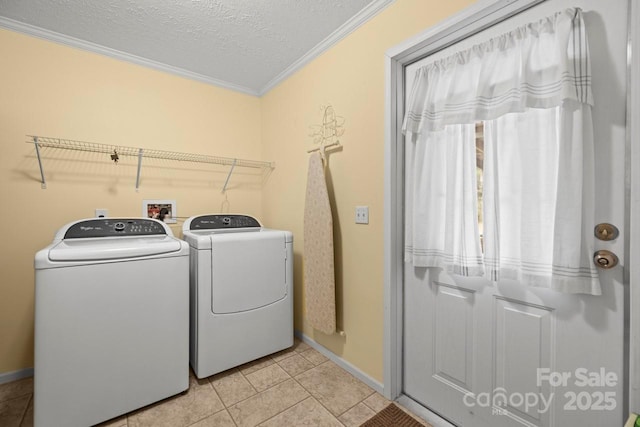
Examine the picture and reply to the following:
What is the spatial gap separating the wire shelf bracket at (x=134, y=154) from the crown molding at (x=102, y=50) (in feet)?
2.29

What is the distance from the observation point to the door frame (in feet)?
2.95

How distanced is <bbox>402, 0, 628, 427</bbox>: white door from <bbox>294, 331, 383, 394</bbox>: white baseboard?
0.91 ft

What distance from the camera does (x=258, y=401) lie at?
1670 mm

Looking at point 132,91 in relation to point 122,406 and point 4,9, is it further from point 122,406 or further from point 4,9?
point 122,406

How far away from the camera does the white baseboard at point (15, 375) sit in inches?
72.4

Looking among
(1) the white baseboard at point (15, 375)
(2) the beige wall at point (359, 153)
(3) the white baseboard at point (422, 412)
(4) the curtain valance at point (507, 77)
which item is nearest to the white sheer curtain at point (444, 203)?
(4) the curtain valance at point (507, 77)

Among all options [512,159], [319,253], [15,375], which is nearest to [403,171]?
[512,159]

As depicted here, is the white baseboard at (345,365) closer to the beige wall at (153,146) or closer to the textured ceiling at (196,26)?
the beige wall at (153,146)

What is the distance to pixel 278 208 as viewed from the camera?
269 cm

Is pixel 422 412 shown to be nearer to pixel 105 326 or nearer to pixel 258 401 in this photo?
pixel 258 401

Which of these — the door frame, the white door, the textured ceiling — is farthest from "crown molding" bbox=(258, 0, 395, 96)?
the white door

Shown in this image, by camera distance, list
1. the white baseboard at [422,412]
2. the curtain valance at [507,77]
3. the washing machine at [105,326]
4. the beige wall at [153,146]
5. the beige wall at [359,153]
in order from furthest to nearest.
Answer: the beige wall at [153,146] → the beige wall at [359,153] → the white baseboard at [422,412] → the washing machine at [105,326] → the curtain valance at [507,77]

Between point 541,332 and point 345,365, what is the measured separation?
1.26 m

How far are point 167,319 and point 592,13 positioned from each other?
8.02ft
